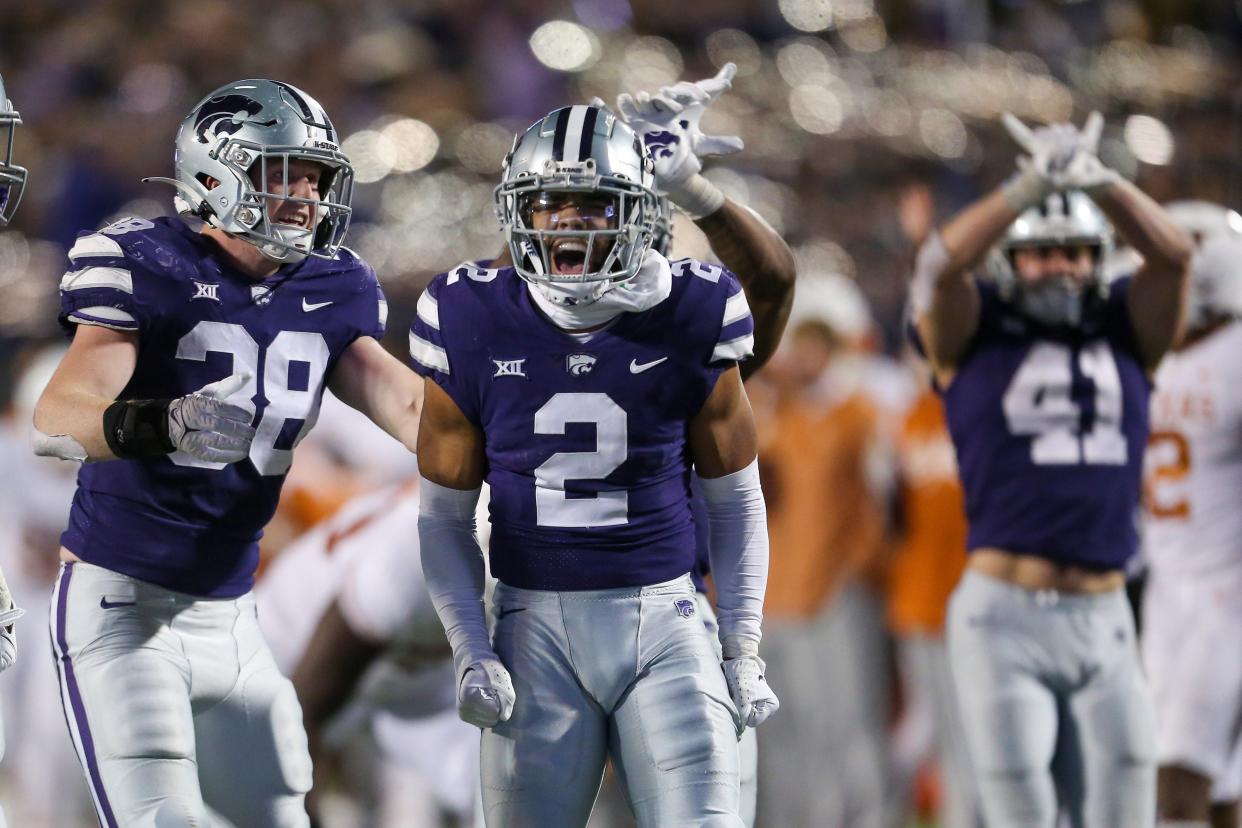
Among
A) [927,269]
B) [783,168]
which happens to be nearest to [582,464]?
[927,269]

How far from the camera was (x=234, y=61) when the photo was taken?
9.13m

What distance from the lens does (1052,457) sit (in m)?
4.23

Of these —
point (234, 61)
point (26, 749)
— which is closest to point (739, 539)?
point (26, 749)

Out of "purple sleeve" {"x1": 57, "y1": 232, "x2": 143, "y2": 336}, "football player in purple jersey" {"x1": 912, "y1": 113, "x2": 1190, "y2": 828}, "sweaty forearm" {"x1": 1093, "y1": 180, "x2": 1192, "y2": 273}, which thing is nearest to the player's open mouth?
"purple sleeve" {"x1": 57, "y1": 232, "x2": 143, "y2": 336}

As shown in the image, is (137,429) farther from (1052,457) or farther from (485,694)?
(1052,457)

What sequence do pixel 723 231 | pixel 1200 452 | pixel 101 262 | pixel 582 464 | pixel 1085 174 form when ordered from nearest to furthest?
pixel 582 464
pixel 101 262
pixel 723 231
pixel 1085 174
pixel 1200 452

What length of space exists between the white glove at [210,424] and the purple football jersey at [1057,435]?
2.06m

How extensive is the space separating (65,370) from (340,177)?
647 millimetres

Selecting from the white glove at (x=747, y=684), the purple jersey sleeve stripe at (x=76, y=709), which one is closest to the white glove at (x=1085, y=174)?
the white glove at (x=747, y=684)

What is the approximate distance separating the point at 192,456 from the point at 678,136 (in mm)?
1128

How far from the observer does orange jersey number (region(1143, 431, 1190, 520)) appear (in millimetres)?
5000

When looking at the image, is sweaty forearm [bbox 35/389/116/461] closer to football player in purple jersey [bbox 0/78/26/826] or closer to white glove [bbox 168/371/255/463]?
white glove [bbox 168/371/255/463]

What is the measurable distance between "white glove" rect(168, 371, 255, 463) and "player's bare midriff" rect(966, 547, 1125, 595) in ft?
6.74

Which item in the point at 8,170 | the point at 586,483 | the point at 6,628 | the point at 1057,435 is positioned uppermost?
the point at 8,170
